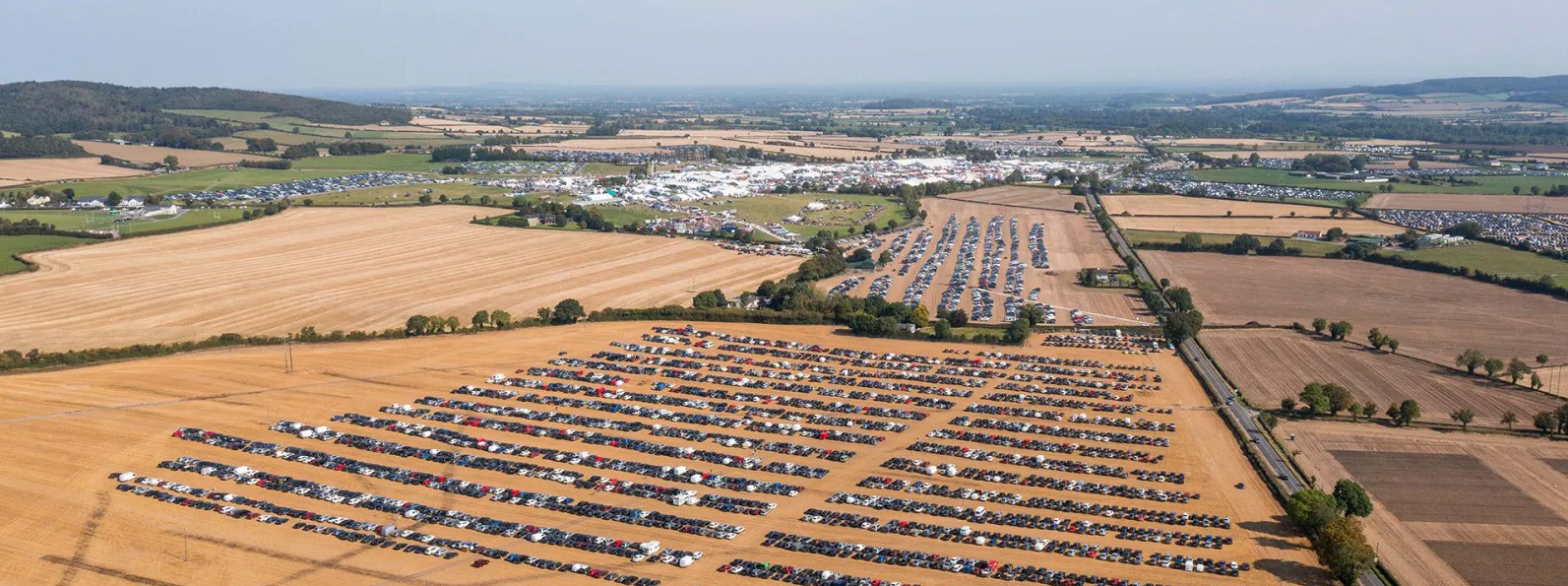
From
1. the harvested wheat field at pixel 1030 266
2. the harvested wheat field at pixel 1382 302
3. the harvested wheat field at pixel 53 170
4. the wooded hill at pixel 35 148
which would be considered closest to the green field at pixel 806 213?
the harvested wheat field at pixel 1030 266

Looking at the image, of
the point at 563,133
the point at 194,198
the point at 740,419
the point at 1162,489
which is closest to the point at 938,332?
the point at 740,419

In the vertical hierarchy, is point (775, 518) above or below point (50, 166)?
below

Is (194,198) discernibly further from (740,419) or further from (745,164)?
(740,419)

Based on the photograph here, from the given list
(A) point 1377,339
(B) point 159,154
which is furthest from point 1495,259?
(B) point 159,154

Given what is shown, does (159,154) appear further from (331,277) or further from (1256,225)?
(1256,225)

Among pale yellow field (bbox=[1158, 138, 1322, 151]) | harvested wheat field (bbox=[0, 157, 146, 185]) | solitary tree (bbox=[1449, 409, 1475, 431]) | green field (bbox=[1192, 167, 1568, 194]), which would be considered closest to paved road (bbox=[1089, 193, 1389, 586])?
solitary tree (bbox=[1449, 409, 1475, 431])
